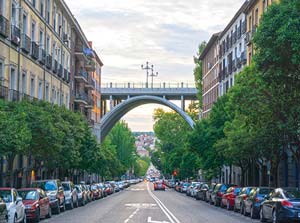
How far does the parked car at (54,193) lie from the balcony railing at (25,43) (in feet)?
37.5

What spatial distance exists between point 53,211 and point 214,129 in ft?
77.2

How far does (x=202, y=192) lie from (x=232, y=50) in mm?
21506

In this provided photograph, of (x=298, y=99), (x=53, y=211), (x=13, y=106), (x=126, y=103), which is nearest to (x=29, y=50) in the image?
(x=13, y=106)

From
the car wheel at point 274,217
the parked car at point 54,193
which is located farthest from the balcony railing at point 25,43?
the car wheel at point 274,217

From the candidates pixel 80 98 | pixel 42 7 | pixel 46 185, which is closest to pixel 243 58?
pixel 42 7

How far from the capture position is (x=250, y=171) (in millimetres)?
Result: 57062

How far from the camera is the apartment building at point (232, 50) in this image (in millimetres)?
60125

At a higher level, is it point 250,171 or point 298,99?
point 298,99

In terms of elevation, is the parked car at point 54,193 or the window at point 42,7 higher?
the window at point 42,7

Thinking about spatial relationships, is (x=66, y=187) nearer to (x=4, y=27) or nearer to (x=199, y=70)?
(x=4, y=27)

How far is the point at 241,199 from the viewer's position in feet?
104

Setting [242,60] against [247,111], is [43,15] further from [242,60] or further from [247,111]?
[247,111]

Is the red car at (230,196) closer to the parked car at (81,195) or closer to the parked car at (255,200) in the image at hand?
the parked car at (255,200)

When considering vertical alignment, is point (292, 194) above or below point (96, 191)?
above
